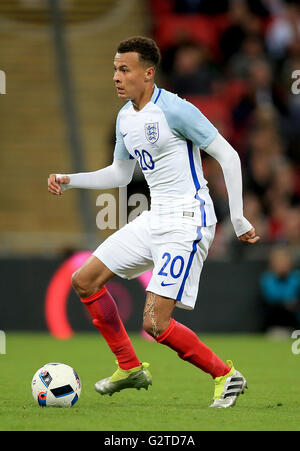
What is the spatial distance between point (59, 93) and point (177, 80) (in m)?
1.87

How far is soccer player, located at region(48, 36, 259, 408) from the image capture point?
6.20m

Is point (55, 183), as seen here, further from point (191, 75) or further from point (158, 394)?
point (191, 75)

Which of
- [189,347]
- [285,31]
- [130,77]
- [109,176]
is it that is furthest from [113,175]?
[285,31]

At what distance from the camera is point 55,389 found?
617cm

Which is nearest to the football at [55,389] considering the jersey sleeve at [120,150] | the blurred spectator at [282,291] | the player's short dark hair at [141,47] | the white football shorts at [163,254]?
the white football shorts at [163,254]

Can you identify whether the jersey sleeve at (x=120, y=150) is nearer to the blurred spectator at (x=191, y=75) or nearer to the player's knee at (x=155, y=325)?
the player's knee at (x=155, y=325)

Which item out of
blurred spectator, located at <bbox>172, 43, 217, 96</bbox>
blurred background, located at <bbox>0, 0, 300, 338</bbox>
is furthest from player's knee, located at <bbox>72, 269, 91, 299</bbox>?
blurred spectator, located at <bbox>172, 43, 217, 96</bbox>

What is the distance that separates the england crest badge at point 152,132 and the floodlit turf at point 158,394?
1.72 metres

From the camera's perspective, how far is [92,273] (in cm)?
647

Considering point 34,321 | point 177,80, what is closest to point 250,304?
point 34,321

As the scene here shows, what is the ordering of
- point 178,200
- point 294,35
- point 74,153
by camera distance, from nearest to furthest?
point 178,200 < point 74,153 < point 294,35

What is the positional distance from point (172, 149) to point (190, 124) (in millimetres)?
232

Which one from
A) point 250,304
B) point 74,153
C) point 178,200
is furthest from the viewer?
point 74,153

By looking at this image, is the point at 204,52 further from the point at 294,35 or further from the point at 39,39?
the point at 39,39
